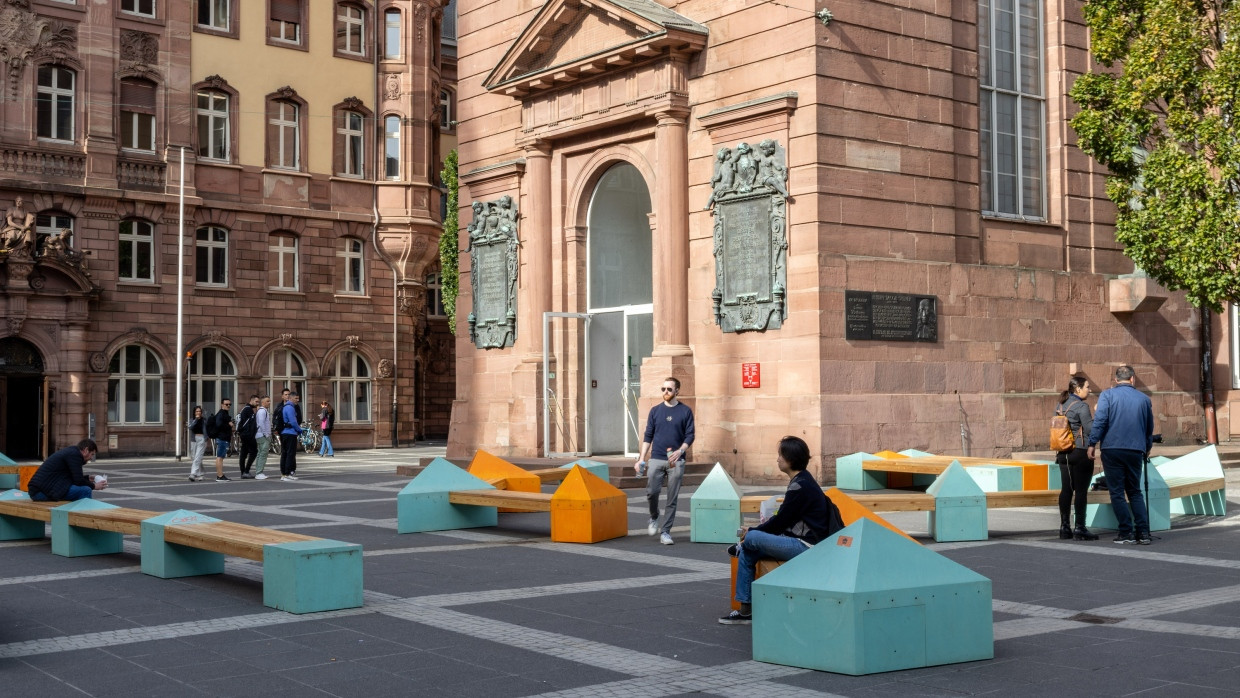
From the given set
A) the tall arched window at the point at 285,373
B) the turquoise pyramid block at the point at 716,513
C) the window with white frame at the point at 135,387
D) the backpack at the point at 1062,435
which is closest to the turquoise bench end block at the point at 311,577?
the turquoise pyramid block at the point at 716,513

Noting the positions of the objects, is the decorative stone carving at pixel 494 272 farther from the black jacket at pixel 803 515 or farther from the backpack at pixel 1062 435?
the black jacket at pixel 803 515

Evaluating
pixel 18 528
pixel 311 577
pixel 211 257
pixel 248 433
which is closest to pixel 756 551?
pixel 311 577

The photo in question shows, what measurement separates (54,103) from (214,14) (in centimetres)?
610

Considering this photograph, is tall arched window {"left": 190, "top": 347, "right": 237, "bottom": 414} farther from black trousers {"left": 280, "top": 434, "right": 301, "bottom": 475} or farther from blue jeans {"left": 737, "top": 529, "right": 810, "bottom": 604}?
blue jeans {"left": 737, "top": 529, "right": 810, "bottom": 604}

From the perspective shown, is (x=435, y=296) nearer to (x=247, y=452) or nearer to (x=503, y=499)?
(x=247, y=452)

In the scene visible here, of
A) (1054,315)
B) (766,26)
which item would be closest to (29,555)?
(766,26)

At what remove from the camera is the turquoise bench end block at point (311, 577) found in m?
9.83

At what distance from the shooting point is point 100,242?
131ft

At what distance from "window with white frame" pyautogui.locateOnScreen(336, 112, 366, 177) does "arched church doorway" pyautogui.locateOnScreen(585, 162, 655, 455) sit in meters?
20.2

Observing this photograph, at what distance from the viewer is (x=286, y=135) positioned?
4425 cm

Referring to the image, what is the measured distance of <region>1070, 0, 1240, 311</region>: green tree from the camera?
22.6 m

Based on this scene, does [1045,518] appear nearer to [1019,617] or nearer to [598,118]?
[1019,617]

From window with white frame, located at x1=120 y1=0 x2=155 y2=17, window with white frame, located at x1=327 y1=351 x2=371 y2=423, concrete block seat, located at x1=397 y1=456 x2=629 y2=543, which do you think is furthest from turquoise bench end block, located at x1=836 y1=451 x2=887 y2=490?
window with white frame, located at x1=120 y1=0 x2=155 y2=17

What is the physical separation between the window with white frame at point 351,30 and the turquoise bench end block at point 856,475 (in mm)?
30134
